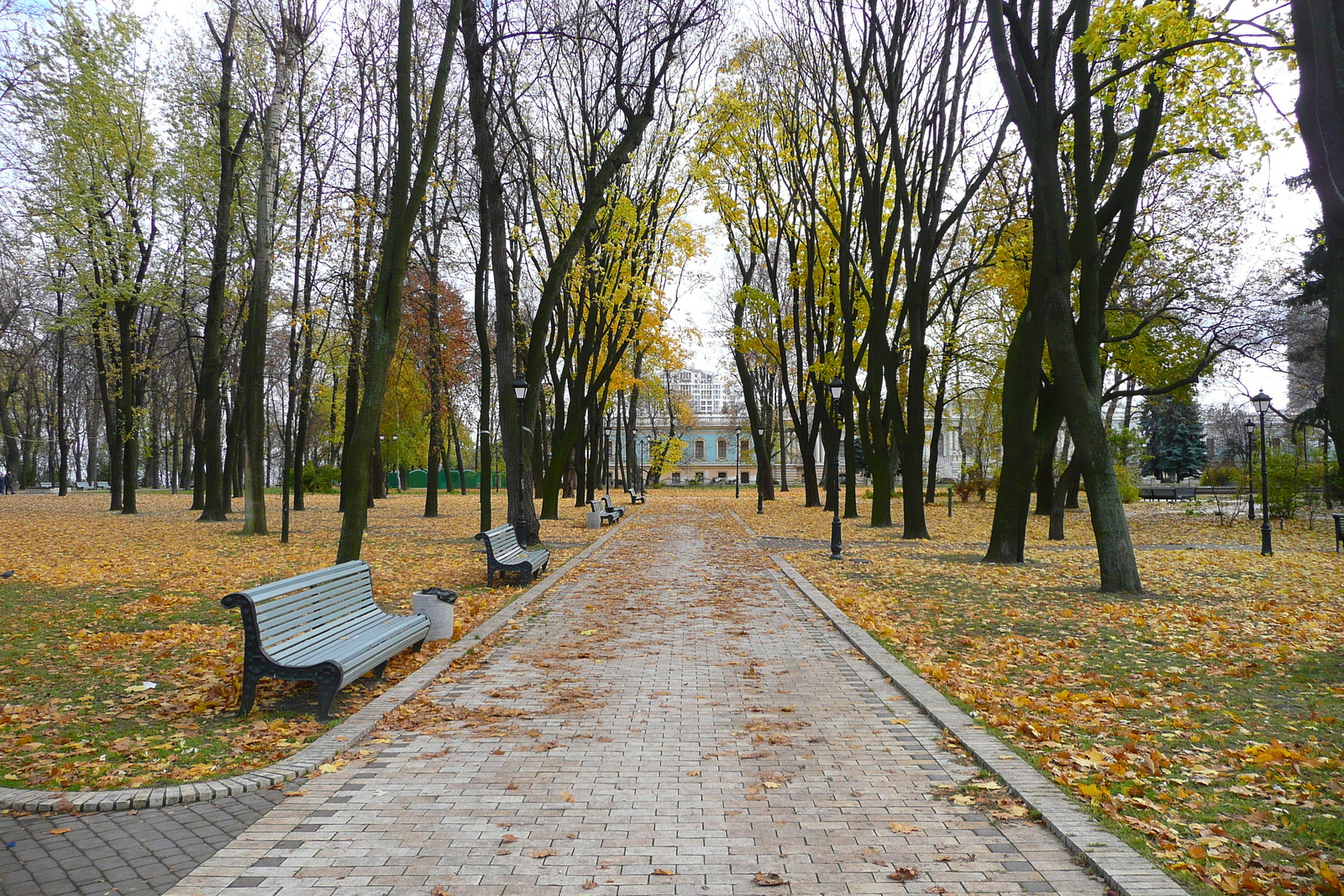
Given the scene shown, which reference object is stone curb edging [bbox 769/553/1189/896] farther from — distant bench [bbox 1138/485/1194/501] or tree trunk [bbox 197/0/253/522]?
distant bench [bbox 1138/485/1194/501]

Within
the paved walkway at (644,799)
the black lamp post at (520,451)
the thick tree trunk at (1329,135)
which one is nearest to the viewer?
the paved walkway at (644,799)

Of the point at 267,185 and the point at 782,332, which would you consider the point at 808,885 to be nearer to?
the point at 267,185

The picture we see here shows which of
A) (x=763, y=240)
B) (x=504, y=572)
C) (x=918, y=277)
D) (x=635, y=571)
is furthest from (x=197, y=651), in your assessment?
(x=763, y=240)

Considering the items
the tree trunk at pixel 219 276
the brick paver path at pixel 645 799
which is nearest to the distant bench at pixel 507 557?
the brick paver path at pixel 645 799

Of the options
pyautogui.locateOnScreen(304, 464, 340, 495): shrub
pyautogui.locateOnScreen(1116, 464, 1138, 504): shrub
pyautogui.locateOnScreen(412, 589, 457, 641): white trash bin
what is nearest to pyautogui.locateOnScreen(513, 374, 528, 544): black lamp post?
pyautogui.locateOnScreen(412, 589, 457, 641): white trash bin

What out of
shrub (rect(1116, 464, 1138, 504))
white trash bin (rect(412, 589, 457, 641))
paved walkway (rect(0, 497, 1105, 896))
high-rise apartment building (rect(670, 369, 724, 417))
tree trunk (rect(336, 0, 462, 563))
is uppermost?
high-rise apartment building (rect(670, 369, 724, 417))

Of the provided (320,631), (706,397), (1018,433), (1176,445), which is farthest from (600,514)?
(706,397)

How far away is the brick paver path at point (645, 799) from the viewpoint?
3451mm

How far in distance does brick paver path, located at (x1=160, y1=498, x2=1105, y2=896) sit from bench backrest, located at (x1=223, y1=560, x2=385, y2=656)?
995 mm

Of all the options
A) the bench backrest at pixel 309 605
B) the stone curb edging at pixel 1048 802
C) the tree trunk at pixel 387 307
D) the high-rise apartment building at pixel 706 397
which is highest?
the high-rise apartment building at pixel 706 397

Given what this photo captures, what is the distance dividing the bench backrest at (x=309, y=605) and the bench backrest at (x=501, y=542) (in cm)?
367

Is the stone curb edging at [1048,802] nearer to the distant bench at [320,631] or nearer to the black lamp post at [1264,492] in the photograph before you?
the distant bench at [320,631]

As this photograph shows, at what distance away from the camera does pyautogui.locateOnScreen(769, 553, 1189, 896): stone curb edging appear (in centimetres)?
331

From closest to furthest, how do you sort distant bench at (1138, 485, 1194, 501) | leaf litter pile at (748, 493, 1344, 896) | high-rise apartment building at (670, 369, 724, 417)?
leaf litter pile at (748, 493, 1344, 896), distant bench at (1138, 485, 1194, 501), high-rise apartment building at (670, 369, 724, 417)
